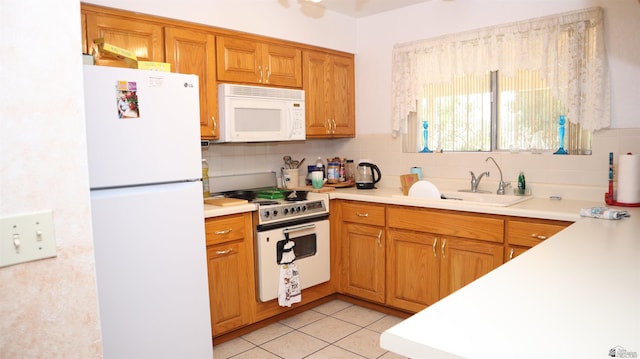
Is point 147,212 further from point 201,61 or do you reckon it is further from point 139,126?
point 201,61

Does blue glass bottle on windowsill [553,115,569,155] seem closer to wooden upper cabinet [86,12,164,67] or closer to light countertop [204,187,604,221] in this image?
light countertop [204,187,604,221]

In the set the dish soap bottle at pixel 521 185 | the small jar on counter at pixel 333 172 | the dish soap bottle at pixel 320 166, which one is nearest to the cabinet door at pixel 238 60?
the dish soap bottle at pixel 320 166

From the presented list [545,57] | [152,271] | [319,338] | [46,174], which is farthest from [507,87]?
[46,174]

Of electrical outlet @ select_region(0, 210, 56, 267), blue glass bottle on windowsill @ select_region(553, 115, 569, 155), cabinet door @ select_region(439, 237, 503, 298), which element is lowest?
cabinet door @ select_region(439, 237, 503, 298)

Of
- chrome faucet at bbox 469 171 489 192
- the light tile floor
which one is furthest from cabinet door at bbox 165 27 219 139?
chrome faucet at bbox 469 171 489 192

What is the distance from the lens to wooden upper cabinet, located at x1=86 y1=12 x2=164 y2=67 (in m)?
2.64

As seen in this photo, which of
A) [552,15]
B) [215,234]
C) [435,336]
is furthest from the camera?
[552,15]

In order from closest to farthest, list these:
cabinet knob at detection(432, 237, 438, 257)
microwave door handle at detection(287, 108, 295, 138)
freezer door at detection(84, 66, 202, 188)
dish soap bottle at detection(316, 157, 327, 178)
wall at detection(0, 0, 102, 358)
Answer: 1. wall at detection(0, 0, 102, 358)
2. freezer door at detection(84, 66, 202, 188)
3. cabinet knob at detection(432, 237, 438, 257)
4. microwave door handle at detection(287, 108, 295, 138)
5. dish soap bottle at detection(316, 157, 327, 178)

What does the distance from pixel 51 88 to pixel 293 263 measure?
2413 millimetres

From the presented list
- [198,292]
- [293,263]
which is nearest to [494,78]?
[293,263]

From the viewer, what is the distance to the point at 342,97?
13.8 ft

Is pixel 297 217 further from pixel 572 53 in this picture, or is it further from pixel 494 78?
pixel 572 53

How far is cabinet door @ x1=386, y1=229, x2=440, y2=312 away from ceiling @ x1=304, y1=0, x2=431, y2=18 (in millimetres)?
1885

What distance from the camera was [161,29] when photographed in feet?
9.69
